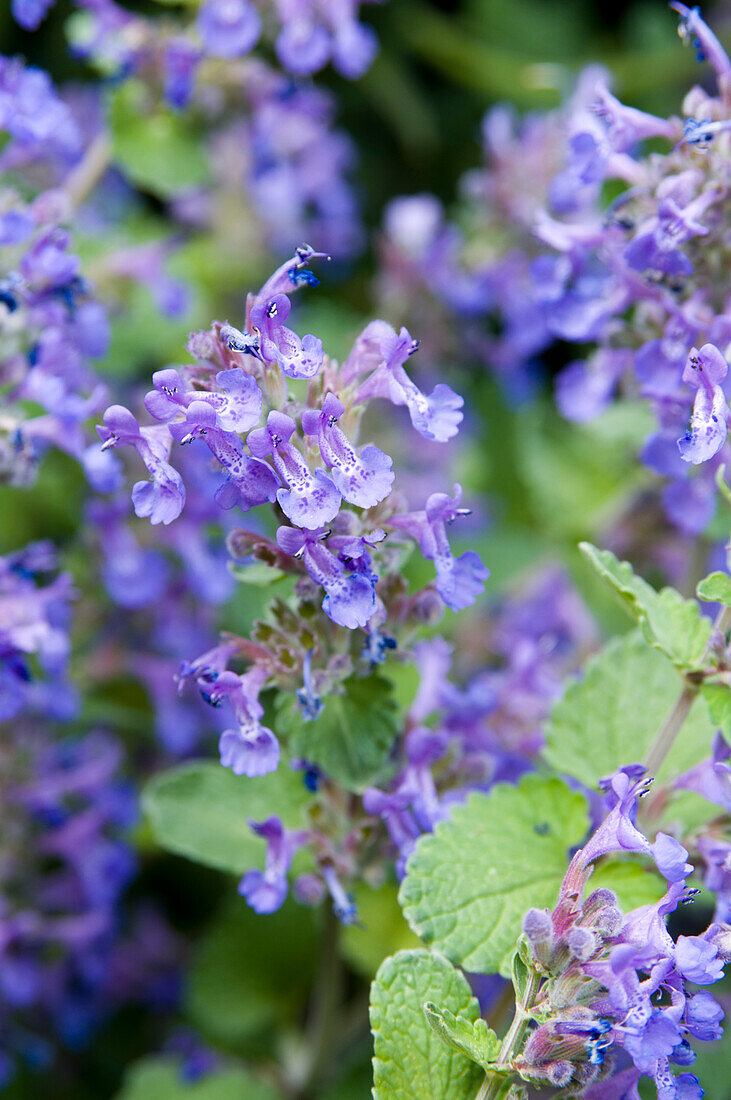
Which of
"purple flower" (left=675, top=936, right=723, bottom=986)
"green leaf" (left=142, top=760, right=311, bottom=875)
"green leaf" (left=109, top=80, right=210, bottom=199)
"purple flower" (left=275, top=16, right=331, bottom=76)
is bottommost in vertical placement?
"green leaf" (left=142, top=760, right=311, bottom=875)

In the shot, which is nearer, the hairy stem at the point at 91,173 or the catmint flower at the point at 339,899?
the catmint flower at the point at 339,899

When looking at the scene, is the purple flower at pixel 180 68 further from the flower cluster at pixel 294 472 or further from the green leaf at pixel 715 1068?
the green leaf at pixel 715 1068

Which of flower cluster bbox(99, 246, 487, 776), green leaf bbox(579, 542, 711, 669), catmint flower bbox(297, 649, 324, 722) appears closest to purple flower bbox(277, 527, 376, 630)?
flower cluster bbox(99, 246, 487, 776)

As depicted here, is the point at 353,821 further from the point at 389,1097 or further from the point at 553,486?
the point at 553,486

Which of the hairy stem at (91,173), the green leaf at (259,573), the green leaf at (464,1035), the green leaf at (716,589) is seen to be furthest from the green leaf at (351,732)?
the hairy stem at (91,173)

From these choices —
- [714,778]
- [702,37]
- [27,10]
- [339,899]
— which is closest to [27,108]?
[27,10]

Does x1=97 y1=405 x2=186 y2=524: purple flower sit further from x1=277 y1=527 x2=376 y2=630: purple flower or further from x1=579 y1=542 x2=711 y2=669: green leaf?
x1=579 y1=542 x2=711 y2=669: green leaf
